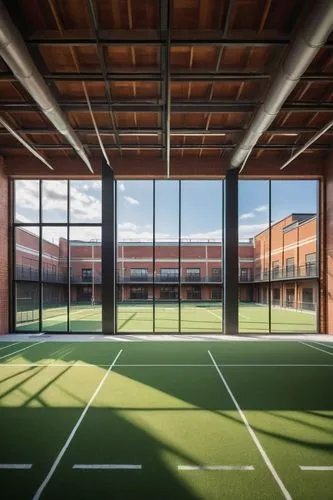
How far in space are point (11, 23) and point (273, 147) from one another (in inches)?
394

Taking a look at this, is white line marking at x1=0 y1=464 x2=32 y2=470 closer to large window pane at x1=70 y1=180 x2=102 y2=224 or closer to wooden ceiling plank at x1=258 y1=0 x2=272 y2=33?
wooden ceiling plank at x1=258 y1=0 x2=272 y2=33

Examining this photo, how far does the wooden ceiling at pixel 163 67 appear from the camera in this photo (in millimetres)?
6789

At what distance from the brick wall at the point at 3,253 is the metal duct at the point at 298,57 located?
11.1 m

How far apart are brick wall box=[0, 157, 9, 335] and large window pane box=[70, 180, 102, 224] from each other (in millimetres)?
2952

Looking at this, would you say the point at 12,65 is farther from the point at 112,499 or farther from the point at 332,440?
the point at 332,440

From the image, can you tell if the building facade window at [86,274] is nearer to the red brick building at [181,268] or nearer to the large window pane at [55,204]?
the red brick building at [181,268]

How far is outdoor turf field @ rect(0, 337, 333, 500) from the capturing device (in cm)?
393

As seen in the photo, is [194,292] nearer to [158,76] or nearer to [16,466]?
[158,76]

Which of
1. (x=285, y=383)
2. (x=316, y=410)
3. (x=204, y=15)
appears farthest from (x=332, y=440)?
(x=204, y=15)

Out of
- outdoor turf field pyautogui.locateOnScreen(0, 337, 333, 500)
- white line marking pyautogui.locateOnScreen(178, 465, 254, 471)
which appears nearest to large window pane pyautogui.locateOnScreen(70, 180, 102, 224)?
outdoor turf field pyautogui.locateOnScreen(0, 337, 333, 500)

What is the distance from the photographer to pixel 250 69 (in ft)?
28.1

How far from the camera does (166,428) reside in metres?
5.39

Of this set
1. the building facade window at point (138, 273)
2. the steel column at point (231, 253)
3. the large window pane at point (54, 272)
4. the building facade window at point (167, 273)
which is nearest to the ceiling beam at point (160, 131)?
the steel column at point (231, 253)

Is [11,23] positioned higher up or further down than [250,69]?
further down
